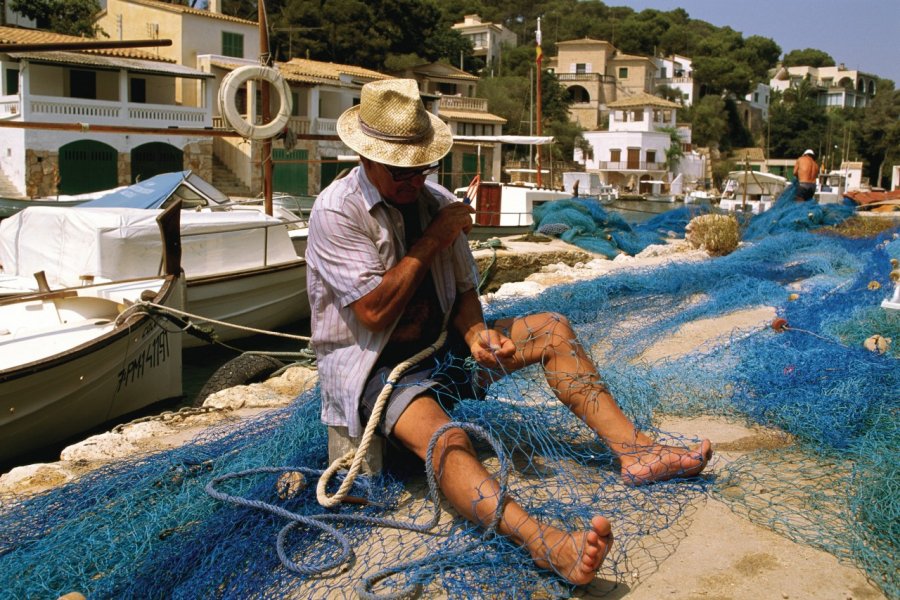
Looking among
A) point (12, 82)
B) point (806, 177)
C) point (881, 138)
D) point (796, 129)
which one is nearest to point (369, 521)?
point (806, 177)

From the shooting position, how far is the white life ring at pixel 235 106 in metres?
10.5

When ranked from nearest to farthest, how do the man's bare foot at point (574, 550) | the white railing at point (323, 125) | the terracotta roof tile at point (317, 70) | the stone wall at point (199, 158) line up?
the man's bare foot at point (574, 550), the stone wall at point (199, 158), the white railing at point (323, 125), the terracotta roof tile at point (317, 70)

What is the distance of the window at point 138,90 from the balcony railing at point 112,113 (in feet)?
5.90

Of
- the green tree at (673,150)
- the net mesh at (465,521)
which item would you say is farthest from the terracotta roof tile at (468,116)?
the net mesh at (465,521)

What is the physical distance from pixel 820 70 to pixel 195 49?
11155 centimetres

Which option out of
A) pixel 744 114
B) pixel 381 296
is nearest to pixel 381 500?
pixel 381 296

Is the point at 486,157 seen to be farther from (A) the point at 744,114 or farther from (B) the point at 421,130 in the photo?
(A) the point at 744,114

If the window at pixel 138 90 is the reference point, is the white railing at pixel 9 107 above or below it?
below

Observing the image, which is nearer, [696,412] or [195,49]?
[696,412]

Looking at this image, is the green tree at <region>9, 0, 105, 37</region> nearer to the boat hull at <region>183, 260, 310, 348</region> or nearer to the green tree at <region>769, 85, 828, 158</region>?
the boat hull at <region>183, 260, 310, 348</region>

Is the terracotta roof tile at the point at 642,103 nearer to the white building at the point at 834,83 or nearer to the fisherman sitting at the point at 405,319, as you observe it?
the white building at the point at 834,83

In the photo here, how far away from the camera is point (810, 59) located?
436ft

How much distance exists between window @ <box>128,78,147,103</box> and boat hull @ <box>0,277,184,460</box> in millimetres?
26901

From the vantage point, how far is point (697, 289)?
7.85 m
